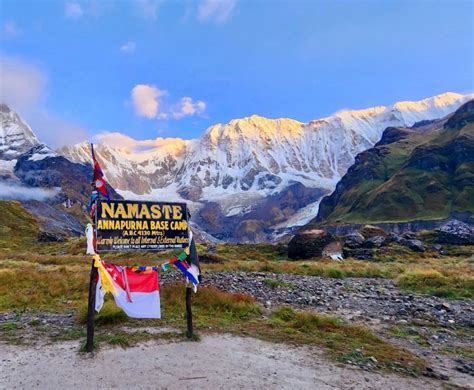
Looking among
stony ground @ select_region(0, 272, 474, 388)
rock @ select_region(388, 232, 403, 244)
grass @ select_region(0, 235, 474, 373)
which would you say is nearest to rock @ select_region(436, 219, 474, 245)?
rock @ select_region(388, 232, 403, 244)

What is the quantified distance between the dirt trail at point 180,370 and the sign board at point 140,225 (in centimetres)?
323

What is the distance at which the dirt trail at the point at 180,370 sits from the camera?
1011 centimetres

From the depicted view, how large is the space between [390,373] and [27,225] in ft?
510

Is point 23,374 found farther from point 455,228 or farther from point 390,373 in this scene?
point 455,228

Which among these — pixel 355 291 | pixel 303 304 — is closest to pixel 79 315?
pixel 303 304

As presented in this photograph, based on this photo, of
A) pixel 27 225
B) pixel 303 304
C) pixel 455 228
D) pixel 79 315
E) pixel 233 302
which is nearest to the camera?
pixel 79 315

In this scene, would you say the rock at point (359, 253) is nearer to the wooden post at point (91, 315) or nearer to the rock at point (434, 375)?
the rock at point (434, 375)

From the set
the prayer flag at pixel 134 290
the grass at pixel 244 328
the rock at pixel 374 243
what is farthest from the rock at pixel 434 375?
the rock at pixel 374 243

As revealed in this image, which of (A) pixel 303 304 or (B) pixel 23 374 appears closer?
(B) pixel 23 374

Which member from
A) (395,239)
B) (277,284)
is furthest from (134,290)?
(395,239)

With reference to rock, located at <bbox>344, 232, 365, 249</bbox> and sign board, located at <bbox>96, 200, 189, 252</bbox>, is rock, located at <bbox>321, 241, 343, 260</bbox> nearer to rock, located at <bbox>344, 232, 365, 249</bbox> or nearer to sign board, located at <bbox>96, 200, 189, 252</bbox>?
rock, located at <bbox>344, 232, 365, 249</bbox>

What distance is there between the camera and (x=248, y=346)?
13.4 meters

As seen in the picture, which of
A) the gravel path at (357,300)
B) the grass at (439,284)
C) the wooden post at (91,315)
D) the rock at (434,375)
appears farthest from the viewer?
the grass at (439,284)

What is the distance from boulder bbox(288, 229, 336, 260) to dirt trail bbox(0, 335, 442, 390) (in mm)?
40452
